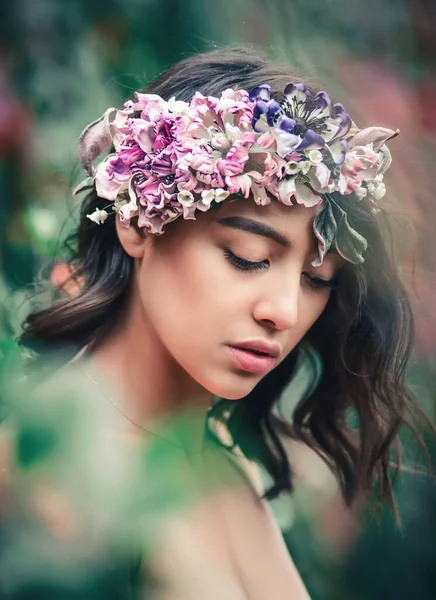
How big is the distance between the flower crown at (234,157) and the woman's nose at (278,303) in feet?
0.18

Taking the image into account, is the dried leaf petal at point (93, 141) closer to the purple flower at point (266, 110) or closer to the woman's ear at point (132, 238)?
the woman's ear at point (132, 238)

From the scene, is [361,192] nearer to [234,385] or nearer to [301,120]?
[301,120]

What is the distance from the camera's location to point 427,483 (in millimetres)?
1195

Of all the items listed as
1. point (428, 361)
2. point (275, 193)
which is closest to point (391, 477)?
point (428, 361)

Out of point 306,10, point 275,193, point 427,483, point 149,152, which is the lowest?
point 427,483

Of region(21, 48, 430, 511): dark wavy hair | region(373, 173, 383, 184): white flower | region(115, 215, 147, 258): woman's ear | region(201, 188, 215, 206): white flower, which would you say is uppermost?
region(201, 188, 215, 206): white flower

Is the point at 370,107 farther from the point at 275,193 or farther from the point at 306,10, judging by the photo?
the point at 275,193

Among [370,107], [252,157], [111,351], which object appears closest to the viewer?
[252,157]

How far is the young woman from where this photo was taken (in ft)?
3.05

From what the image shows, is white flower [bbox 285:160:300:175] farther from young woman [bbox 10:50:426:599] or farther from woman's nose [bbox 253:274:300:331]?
woman's nose [bbox 253:274:300:331]

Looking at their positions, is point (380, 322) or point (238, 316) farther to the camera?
point (380, 322)

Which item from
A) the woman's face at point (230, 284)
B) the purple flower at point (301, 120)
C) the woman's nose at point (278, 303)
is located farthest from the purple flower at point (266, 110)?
the woman's nose at point (278, 303)

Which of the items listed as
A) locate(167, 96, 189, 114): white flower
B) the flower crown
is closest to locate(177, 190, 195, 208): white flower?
the flower crown

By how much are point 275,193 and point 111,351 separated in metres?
0.33
